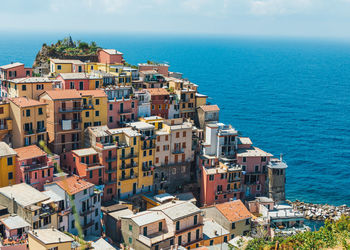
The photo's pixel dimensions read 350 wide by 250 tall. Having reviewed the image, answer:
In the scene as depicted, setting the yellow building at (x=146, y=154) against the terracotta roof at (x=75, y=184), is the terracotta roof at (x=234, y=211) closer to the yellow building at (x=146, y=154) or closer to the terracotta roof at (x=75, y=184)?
the yellow building at (x=146, y=154)

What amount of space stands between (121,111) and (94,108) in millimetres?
5865

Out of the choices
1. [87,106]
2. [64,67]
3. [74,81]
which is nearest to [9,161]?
[87,106]

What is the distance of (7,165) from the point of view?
6894 centimetres

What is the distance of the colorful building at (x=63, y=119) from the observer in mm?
78062

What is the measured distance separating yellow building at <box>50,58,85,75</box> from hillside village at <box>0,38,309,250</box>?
0.21 meters

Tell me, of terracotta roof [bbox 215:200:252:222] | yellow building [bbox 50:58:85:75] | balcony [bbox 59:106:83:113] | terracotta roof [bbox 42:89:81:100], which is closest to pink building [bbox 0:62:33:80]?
yellow building [bbox 50:58:85:75]

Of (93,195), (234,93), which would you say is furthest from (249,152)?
(234,93)

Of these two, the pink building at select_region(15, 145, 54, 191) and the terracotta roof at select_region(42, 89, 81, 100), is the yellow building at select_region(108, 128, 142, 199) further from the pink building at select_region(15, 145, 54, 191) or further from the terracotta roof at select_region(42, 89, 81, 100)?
the pink building at select_region(15, 145, 54, 191)

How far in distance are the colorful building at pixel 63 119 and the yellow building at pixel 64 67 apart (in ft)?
48.6

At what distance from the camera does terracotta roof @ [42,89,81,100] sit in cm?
7800

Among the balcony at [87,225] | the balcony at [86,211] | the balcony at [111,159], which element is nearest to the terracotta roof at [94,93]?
the balcony at [111,159]

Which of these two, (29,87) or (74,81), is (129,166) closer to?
(74,81)

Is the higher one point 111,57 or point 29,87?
point 111,57

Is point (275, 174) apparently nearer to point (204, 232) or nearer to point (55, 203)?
point (204, 232)
